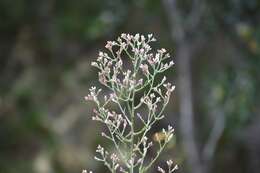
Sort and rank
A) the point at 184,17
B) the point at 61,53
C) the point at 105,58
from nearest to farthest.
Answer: the point at 105,58 < the point at 184,17 < the point at 61,53

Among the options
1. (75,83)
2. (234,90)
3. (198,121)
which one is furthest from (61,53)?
(234,90)

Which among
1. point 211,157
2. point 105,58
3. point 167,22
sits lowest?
point 105,58

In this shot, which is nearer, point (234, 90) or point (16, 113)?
point (234, 90)

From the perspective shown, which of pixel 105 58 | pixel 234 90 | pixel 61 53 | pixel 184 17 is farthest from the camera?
pixel 61 53

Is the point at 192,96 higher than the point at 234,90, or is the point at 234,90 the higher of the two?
the point at 192,96

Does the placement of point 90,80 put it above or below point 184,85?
above

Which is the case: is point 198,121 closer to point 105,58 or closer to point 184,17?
point 184,17
